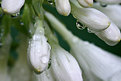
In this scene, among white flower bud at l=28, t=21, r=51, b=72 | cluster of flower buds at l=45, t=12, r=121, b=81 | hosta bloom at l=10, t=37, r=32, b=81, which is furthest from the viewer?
hosta bloom at l=10, t=37, r=32, b=81

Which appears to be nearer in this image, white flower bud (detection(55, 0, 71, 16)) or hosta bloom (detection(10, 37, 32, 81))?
white flower bud (detection(55, 0, 71, 16))

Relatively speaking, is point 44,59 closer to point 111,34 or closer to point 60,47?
point 60,47

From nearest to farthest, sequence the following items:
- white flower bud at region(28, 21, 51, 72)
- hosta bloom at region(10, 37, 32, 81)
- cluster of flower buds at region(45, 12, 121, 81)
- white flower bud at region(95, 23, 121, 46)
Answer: white flower bud at region(28, 21, 51, 72)
white flower bud at region(95, 23, 121, 46)
cluster of flower buds at region(45, 12, 121, 81)
hosta bloom at region(10, 37, 32, 81)

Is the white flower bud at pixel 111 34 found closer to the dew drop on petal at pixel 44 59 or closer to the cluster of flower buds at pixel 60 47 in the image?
the cluster of flower buds at pixel 60 47

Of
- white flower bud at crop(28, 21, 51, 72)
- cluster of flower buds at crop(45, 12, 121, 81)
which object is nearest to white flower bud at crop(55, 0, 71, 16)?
white flower bud at crop(28, 21, 51, 72)

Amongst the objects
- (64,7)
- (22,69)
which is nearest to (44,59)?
(64,7)

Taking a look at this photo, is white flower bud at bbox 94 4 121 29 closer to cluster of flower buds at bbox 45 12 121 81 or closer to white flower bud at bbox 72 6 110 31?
cluster of flower buds at bbox 45 12 121 81
